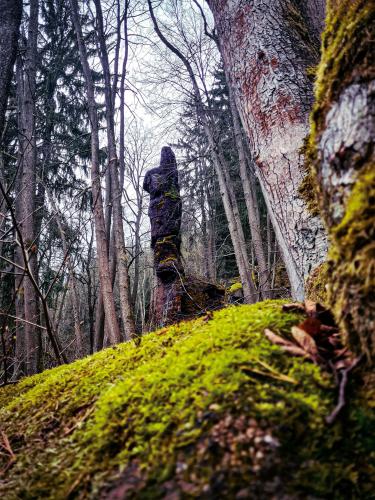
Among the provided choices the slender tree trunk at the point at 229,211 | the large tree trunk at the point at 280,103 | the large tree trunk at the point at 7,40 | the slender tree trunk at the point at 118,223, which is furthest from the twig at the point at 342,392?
the slender tree trunk at the point at 229,211

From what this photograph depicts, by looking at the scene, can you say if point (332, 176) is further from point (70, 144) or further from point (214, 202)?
point (214, 202)

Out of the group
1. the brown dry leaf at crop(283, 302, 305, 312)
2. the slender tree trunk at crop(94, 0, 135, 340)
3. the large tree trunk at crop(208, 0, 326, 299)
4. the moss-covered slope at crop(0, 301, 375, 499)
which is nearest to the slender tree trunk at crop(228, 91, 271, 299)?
the slender tree trunk at crop(94, 0, 135, 340)

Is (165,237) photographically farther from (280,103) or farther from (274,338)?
(274,338)

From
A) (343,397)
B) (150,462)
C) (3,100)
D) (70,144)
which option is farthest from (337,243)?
(70,144)

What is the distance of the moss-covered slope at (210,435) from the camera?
639 millimetres

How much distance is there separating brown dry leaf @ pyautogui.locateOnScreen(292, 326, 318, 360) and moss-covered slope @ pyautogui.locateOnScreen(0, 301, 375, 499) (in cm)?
5

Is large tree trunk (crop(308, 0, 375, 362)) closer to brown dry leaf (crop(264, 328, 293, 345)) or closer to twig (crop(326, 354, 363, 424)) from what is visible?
twig (crop(326, 354, 363, 424))

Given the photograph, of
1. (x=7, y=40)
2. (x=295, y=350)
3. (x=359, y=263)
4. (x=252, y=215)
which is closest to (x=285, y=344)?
(x=295, y=350)

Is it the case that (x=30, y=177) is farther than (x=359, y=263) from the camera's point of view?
Yes

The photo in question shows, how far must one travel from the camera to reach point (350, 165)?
0.89 meters

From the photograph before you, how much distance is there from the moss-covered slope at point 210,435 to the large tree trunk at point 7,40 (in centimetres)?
512

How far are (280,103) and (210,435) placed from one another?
2153 mm

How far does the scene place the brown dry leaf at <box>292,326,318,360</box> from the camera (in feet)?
3.04

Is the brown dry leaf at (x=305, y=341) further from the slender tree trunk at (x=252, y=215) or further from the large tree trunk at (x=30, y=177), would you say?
the slender tree trunk at (x=252, y=215)
